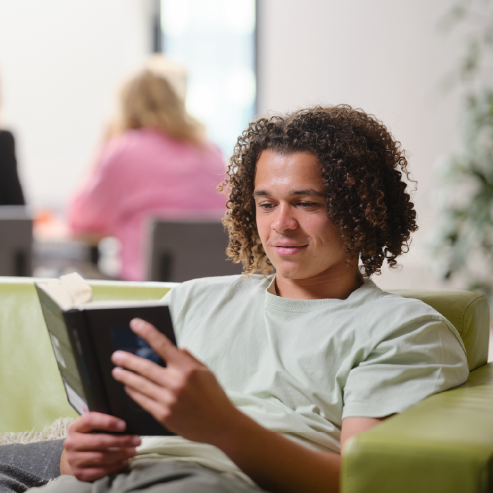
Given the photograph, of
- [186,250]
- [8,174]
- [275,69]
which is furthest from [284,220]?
[275,69]

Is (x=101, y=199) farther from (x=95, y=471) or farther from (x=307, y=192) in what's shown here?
(x=95, y=471)

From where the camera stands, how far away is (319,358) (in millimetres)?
948

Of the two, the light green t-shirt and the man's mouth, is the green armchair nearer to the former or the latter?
the light green t-shirt

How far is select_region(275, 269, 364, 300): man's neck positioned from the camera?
105 cm

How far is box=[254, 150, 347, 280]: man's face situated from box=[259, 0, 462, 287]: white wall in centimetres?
298

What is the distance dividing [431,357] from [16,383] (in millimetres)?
869

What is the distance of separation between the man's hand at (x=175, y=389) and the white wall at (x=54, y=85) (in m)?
4.28

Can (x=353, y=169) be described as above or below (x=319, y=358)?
above

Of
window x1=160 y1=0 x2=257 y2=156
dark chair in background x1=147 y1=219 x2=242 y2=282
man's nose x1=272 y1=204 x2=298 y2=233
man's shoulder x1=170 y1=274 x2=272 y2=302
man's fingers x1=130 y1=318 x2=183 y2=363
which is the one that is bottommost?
dark chair in background x1=147 y1=219 x2=242 y2=282

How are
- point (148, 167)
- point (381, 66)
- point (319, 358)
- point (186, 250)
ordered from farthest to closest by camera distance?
point (381, 66) < point (148, 167) < point (186, 250) < point (319, 358)

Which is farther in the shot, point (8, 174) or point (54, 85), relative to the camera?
point (54, 85)

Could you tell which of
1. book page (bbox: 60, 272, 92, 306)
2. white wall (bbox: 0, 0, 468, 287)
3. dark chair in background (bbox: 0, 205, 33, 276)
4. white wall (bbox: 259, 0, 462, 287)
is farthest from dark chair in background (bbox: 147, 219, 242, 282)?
white wall (bbox: 0, 0, 468, 287)

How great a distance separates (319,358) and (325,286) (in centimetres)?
14

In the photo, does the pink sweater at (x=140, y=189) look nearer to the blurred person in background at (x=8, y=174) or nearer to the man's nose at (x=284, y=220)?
the blurred person in background at (x=8, y=174)
